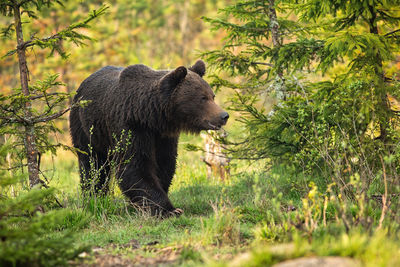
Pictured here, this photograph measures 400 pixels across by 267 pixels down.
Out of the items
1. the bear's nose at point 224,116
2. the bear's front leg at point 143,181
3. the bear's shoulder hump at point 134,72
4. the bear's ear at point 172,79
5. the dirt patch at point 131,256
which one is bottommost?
the dirt patch at point 131,256

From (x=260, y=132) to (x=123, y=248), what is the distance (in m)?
2.97

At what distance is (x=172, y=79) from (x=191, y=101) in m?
0.42

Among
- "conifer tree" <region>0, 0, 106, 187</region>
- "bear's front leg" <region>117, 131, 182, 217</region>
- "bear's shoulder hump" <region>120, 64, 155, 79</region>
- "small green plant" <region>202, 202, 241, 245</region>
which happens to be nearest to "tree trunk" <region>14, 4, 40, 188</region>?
"conifer tree" <region>0, 0, 106, 187</region>

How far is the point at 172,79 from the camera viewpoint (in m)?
6.32

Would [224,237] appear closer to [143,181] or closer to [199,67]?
[143,181]

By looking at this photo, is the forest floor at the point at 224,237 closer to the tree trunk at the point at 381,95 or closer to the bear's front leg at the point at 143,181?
the bear's front leg at the point at 143,181

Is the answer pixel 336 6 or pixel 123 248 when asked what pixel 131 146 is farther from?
pixel 336 6

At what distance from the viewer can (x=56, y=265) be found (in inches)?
135

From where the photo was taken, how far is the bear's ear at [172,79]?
20.5ft

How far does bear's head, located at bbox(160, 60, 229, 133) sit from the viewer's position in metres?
6.33

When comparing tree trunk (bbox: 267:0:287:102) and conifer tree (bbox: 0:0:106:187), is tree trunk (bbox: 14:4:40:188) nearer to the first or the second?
conifer tree (bbox: 0:0:106:187)

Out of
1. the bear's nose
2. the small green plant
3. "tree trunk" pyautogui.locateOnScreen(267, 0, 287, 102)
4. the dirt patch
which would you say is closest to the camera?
the dirt patch

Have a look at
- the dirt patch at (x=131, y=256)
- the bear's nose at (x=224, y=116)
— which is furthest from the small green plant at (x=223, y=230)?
the bear's nose at (x=224, y=116)

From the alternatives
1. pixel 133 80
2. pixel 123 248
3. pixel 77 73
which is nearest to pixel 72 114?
pixel 133 80
